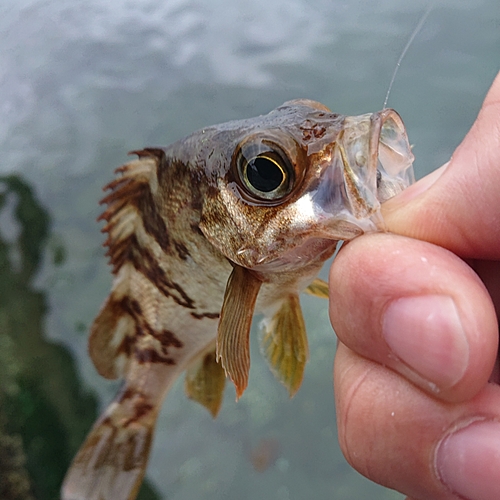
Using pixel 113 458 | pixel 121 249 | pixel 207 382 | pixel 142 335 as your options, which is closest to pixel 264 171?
pixel 121 249

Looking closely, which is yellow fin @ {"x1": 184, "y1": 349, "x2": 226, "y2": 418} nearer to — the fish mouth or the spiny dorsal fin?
the spiny dorsal fin

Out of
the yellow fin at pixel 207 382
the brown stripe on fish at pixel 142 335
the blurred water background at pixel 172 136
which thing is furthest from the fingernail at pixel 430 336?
the blurred water background at pixel 172 136

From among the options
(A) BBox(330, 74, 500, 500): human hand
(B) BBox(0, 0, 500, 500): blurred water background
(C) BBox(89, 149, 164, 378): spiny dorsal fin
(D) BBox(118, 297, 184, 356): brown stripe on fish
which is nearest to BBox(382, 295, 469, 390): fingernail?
(A) BBox(330, 74, 500, 500): human hand

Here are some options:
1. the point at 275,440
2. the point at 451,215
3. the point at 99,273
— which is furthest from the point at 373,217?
the point at 99,273

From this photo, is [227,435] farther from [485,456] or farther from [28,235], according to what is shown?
[28,235]

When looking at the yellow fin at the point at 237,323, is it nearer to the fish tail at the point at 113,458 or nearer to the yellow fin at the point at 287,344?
the yellow fin at the point at 287,344
